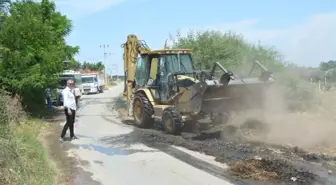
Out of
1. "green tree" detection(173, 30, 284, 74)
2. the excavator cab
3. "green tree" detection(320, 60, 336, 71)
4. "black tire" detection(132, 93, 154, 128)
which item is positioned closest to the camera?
the excavator cab

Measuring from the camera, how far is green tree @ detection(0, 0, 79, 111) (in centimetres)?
1709

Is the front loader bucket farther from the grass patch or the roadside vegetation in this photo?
the grass patch

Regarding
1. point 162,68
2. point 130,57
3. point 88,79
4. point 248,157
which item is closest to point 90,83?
point 88,79

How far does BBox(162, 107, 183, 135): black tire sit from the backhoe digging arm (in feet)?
14.5

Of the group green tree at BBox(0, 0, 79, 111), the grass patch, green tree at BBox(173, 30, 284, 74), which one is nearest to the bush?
green tree at BBox(173, 30, 284, 74)

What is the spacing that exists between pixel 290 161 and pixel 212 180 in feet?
6.48

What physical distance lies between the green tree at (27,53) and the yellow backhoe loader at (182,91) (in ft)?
12.2

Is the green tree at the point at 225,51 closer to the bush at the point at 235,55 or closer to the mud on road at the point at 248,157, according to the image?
the bush at the point at 235,55

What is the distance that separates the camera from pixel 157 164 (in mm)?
9391

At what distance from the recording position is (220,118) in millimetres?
14078

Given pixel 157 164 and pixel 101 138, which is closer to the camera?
pixel 157 164

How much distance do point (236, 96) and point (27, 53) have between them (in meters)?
9.11

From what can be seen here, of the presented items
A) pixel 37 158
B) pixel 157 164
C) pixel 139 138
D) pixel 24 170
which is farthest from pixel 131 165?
pixel 139 138

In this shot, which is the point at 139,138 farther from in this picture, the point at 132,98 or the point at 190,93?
the point at 132,98
